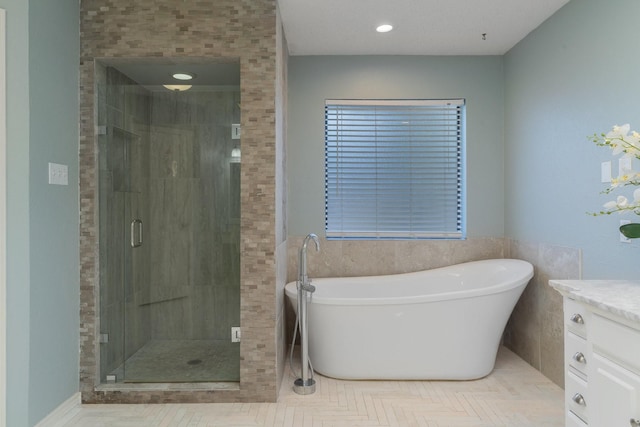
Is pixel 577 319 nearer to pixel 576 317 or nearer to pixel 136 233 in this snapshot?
pixel 576 317

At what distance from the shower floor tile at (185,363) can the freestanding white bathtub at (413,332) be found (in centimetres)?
55

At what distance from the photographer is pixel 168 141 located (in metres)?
2.79

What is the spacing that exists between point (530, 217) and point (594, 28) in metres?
1.28

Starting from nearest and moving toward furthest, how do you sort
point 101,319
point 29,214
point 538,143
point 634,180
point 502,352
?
point 634,180 → point 29,214 → point 101,319 → point 538,143 → point 502,352

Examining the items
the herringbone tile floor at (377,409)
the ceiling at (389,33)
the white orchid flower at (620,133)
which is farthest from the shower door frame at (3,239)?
the white orchid flower at (620,133)

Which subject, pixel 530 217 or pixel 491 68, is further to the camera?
pixel 491 68

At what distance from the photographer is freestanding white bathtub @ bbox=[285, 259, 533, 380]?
268 centimetres

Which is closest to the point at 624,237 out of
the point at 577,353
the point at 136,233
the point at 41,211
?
the point at 577,353

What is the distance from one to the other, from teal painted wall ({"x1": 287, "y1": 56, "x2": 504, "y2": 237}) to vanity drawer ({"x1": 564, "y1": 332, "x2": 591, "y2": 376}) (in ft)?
5.99

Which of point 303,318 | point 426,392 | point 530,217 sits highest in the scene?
point 530,217

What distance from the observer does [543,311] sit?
2.89 metres

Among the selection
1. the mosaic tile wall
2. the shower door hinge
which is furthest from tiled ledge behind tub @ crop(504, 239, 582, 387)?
the shower door hinge

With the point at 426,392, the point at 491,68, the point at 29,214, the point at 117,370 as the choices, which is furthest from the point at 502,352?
the point at 29,214

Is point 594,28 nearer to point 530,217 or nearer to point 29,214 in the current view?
point 530,217
